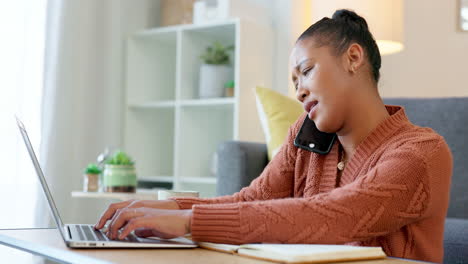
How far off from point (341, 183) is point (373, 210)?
289 millimetres

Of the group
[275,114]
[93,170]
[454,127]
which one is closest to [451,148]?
[454,127]

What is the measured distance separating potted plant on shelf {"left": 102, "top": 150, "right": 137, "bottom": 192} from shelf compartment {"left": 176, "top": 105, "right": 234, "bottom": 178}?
64 centimetres

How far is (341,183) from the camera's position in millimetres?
1212

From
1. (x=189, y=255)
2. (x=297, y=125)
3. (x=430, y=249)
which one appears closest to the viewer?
(x=189, y=255)

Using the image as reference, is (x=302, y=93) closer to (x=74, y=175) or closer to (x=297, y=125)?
(x=297, y=125)

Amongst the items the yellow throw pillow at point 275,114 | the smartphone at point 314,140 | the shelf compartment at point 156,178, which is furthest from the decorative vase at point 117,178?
the smartphone at point 314,140

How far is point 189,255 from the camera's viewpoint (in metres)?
0.80

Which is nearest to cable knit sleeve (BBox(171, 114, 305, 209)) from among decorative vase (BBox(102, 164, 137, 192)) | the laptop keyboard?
the laptop keyboard

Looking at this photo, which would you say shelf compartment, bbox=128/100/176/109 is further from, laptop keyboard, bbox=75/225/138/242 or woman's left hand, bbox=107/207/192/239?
woman's left hand, bbox=107/207/192/239

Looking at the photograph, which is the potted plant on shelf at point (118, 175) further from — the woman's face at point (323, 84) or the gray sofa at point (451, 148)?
the woman's face at point (323, 84)

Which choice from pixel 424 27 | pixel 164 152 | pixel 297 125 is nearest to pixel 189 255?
pixel 297 125

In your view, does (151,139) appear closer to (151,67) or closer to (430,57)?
(151,67)

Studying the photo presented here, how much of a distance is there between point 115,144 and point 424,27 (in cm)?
170

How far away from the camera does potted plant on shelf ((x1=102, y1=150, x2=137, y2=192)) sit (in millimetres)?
2518
